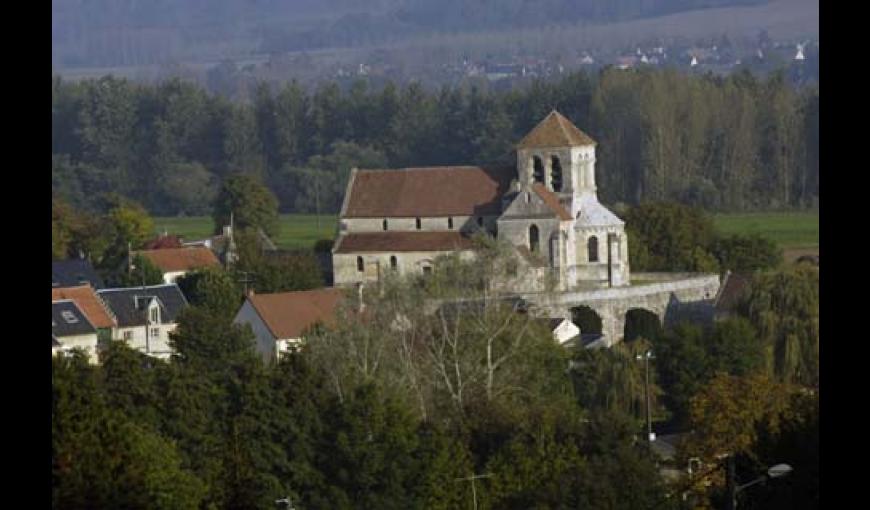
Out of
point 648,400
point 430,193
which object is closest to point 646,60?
point 430,193

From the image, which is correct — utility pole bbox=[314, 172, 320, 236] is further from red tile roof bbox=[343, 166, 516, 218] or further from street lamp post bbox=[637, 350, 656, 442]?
street lamp post bbox=[637, 350, 656, 442]

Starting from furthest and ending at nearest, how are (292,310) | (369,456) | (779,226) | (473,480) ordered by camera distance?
(779,226) < (292,310) < (369,456) < (473,480)

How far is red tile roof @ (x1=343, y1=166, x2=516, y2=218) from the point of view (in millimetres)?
47000

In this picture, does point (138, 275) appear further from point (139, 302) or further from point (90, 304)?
point (90, 304)

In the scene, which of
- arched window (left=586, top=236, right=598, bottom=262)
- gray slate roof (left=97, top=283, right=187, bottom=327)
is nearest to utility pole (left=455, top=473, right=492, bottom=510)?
gray slate roof (left=97, top=283, right=187, bottom=327)

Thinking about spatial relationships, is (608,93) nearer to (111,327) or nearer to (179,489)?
(111,327)

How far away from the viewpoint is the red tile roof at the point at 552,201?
44.9 m

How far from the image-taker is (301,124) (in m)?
106

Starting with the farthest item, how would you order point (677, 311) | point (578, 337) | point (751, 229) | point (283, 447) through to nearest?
1. point (751, 229)
2. point (677, 311)
3. point (578, 337)
4. point (283, 447)

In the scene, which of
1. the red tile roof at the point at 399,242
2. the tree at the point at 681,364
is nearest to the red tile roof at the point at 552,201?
the red tile roof at the point at 399,242

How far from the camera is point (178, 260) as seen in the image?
51281mm

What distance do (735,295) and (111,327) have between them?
445 inches

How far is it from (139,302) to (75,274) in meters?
4.52
